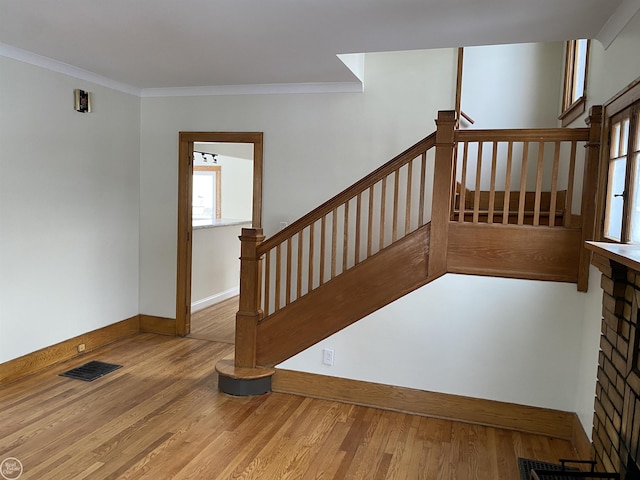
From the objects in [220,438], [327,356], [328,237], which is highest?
[328,237]

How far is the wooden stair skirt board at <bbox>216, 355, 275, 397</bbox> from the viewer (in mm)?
3568

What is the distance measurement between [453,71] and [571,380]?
2.58 m

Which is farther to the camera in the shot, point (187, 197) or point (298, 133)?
point (187, 197)

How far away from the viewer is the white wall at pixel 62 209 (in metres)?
3.64

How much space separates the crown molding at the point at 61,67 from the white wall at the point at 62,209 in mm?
50

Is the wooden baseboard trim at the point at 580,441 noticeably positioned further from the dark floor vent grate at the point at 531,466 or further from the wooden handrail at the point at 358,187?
the wooden handrail at the point at 358,187

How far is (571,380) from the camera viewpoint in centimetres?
306

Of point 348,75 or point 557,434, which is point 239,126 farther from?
point 557,434

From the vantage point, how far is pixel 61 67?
Result: 156 inches

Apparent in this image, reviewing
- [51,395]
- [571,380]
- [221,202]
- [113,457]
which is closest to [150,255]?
[51,395]

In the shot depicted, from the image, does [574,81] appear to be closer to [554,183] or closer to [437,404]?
[554,183]

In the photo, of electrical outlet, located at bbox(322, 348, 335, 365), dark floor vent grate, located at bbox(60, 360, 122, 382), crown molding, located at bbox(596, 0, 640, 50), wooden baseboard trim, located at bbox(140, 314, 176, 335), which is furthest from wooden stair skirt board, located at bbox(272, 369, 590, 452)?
crown molding, located at bbox(596, 0, 640, 50)

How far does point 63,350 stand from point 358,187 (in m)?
2.90

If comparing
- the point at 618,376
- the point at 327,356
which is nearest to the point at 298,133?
the point at 327,356
